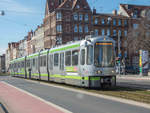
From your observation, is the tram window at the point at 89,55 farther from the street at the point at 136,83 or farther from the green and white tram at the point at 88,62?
the street at the point at 136,83

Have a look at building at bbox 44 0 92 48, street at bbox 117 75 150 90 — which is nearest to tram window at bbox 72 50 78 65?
street at bbox 117 75 150 90

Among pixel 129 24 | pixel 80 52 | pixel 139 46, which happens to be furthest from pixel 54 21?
pixel 80 52

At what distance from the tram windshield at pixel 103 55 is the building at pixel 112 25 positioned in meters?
55.0

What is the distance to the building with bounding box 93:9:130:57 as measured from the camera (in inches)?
2820

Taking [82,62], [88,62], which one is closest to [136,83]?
[82,62]

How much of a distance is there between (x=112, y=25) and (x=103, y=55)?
2310 inches

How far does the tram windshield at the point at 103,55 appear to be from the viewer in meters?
15.7

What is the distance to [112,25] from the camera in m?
Result: 73.2

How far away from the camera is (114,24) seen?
241ft

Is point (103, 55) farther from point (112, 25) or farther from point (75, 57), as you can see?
point (112, 25)

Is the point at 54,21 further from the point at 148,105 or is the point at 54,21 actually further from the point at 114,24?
the point at 148,105

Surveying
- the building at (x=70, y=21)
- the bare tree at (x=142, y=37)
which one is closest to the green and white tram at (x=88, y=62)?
the bare tree at (x=142, y=37)

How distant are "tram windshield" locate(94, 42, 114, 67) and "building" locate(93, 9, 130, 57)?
55.0 metres

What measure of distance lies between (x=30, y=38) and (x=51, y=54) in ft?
274
